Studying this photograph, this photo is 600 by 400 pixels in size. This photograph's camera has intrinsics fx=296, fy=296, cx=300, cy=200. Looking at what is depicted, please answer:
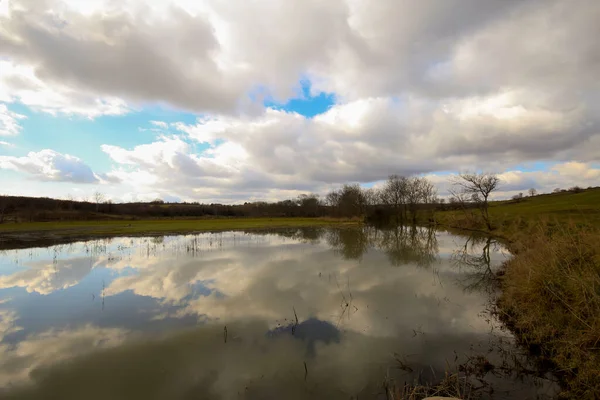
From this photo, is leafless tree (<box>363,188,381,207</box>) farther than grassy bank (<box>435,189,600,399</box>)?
Yes

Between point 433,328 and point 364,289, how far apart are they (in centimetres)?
352

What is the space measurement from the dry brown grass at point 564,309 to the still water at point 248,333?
525 mm

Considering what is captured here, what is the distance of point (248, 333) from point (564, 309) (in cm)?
726

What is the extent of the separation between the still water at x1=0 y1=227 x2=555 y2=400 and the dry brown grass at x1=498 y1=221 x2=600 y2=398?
0.52 m

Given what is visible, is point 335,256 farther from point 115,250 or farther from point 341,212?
point 341,212

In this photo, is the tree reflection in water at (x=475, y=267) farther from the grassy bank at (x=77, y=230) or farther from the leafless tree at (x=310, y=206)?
the leafless tree at (x=310, y=206)

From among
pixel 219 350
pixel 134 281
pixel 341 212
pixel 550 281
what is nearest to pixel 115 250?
pixel 134 281

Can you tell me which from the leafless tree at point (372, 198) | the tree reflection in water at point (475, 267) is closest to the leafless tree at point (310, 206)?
the leafless tree at point (372, 198)

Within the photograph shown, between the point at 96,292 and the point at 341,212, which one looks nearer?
the point at 96,292

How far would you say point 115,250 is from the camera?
21281 mm

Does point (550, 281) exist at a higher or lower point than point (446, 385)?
higher

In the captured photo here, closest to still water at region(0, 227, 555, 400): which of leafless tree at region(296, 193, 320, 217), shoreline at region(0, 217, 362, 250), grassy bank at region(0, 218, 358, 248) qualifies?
shoreline at region(0, 217, 362, 250)

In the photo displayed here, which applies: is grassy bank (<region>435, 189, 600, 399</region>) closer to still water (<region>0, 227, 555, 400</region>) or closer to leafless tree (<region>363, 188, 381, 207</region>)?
still water (<region>0, 227, 555, 400</region>)

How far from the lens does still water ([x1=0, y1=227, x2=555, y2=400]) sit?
5312 millimetres
